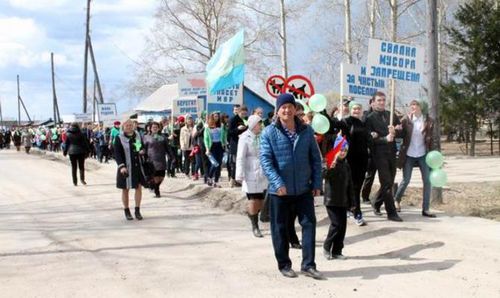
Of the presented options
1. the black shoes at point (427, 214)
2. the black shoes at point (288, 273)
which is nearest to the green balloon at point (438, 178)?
the black shoes at point (427, 214)

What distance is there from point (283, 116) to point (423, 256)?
2.47m

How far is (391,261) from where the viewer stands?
21.5 ft

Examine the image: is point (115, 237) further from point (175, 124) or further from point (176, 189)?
point (175, 124)

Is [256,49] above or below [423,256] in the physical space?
above

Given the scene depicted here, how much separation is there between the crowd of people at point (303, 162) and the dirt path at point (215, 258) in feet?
1.20

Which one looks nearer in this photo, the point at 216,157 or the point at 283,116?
the point at 283,116

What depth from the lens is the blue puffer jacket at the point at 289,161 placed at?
575 cm

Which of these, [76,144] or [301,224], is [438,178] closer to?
[301,224]

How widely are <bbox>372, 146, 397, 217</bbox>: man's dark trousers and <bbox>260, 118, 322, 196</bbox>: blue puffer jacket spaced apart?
113 inches

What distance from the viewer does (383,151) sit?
847cm

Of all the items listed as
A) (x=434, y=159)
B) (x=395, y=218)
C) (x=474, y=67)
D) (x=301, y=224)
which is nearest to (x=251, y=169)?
(x=301, y=224)

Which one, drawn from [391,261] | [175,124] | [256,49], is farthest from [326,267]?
[256,49]

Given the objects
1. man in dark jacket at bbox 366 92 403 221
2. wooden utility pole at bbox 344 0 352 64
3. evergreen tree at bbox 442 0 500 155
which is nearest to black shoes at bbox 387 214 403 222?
man in dark jacket at bbox 366 92 403 221

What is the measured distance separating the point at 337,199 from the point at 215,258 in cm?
166
